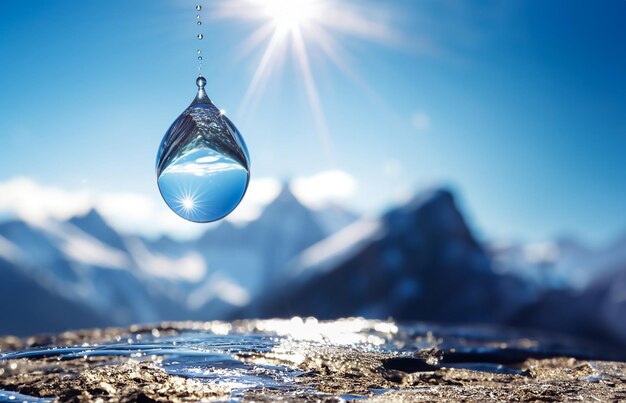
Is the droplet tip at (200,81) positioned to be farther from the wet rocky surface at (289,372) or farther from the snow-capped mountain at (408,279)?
the snow-capped mountain at (408,279)

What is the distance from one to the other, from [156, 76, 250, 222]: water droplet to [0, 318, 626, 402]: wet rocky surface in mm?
1667

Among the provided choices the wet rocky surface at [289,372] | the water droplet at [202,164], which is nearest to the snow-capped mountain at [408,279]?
the wet rocky surface at [289,372]

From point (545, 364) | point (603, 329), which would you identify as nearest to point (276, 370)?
point (545, 364)

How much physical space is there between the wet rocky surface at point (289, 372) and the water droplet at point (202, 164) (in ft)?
5.47

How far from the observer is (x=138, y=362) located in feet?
14.6

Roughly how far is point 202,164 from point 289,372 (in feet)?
8.93

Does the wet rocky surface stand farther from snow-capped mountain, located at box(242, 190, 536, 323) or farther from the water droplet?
snow-capped mountain, located at box(242, 190, 536, 323)

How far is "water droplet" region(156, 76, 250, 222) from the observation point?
5.63 meters

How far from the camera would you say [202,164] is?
227 inches

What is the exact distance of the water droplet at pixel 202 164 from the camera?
18.5 ft

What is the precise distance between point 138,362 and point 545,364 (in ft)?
14.5

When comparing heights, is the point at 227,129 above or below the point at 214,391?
above

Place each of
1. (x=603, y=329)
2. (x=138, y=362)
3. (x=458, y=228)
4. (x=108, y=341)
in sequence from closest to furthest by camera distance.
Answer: (x=138, y=362)
(x=108, y=341)
(x=603, y=329)
(x=458, y=228)

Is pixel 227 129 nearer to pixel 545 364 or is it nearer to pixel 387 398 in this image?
pixel 387 398
